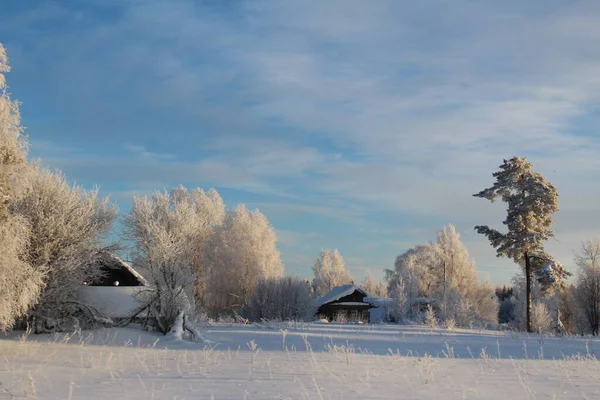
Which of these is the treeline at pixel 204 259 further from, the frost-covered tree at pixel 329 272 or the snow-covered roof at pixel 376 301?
the frost-covered tree at pixel 329 272

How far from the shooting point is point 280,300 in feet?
176

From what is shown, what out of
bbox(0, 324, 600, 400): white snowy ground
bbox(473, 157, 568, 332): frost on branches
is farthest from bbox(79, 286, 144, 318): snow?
bbox(473, 157, 568, 332): frost on branches

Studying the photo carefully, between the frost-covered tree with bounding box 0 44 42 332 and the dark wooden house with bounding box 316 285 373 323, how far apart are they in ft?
149

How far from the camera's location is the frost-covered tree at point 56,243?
24578 millimetres

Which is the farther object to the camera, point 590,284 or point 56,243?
point 590,284

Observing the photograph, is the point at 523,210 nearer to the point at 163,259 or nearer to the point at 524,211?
the point at 524,211

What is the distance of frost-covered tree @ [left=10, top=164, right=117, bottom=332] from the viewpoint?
24.6m

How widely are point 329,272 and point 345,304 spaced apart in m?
23.8

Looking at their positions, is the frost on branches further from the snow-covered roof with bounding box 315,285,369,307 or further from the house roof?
the snow-covered roof with bounding box 315,285,369,307

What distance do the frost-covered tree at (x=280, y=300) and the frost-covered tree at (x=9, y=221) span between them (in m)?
33.6

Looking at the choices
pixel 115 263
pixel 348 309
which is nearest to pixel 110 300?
pixel 115 263

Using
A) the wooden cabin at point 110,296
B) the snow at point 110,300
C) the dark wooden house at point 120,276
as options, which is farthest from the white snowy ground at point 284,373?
the dark wooden house at point 120,276

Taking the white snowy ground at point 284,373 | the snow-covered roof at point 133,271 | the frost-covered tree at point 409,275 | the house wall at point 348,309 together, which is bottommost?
→ the white snowy ground at point 284,373

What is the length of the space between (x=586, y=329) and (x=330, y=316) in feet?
82.3
